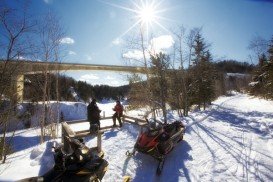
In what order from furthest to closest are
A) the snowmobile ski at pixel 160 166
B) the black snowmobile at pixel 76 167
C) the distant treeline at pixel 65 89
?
1. the distant treeline at pixel 65 89
2. the snowmobile ski at pixel 160 166
3. the black snowmobile at pixel 76 167

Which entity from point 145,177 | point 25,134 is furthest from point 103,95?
point 145,177

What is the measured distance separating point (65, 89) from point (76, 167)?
140 feet

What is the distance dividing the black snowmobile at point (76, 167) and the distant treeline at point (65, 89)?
7.68m

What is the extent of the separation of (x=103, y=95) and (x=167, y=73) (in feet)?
211

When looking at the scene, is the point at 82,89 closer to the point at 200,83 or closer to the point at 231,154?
the point at 200,83

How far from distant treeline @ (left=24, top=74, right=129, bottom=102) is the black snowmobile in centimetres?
768

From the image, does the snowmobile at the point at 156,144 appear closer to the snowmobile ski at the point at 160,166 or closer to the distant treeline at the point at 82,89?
the snowmobile ski at the point at 160,166

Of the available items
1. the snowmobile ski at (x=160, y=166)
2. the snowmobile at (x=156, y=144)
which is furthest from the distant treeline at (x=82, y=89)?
the snowmobile ski at (x=160, y=166)

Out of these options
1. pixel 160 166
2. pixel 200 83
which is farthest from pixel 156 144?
pixel 200 83

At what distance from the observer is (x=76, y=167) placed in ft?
16.6

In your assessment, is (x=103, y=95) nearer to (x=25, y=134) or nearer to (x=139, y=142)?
(x=25, y=134)

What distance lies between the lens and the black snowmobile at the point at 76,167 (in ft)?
15.6

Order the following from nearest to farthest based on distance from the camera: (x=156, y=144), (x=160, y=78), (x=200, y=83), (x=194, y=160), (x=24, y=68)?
(x=156, y=144)
(x=194, y=160)
(x=24, y=68)
(x=160, y=78)
(x=200, y=83)

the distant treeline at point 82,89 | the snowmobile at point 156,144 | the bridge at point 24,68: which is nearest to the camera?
the snowmobile at point 156,144
